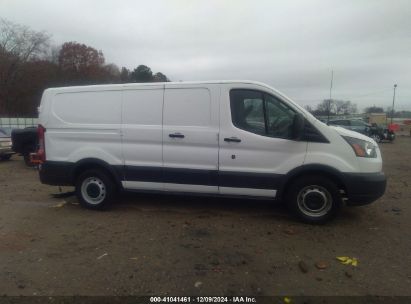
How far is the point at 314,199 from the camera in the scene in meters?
5.05

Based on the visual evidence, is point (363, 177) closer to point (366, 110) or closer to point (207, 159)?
point (207, 159)

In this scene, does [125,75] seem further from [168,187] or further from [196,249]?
[196,249]

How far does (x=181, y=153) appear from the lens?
17.5ft

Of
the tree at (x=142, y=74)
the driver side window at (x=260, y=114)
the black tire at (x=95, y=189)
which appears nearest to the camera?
the driver side window at (x=260, y=114)

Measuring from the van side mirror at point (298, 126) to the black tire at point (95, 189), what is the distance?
311 centimetres

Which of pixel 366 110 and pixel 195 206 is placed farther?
pixel 366 110

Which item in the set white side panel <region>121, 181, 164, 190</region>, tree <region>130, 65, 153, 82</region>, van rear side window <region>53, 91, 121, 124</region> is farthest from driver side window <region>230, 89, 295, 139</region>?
tree <region>130, 65, 153, 82</region>

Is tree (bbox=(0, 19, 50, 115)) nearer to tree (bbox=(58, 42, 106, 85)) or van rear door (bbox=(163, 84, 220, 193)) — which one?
tree (bbox=(58, 42, 106, 85))

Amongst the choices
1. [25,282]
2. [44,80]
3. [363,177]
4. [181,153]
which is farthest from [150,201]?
[44,80]

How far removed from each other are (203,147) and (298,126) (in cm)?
145

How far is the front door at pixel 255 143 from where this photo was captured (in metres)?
5.03

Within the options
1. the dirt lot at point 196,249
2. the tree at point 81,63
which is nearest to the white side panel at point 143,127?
the dirt lot at point 196,249

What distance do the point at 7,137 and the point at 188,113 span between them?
10947 millimetres

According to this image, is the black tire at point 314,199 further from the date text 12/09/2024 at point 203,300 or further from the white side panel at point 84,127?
the white side panel at point 84,127
